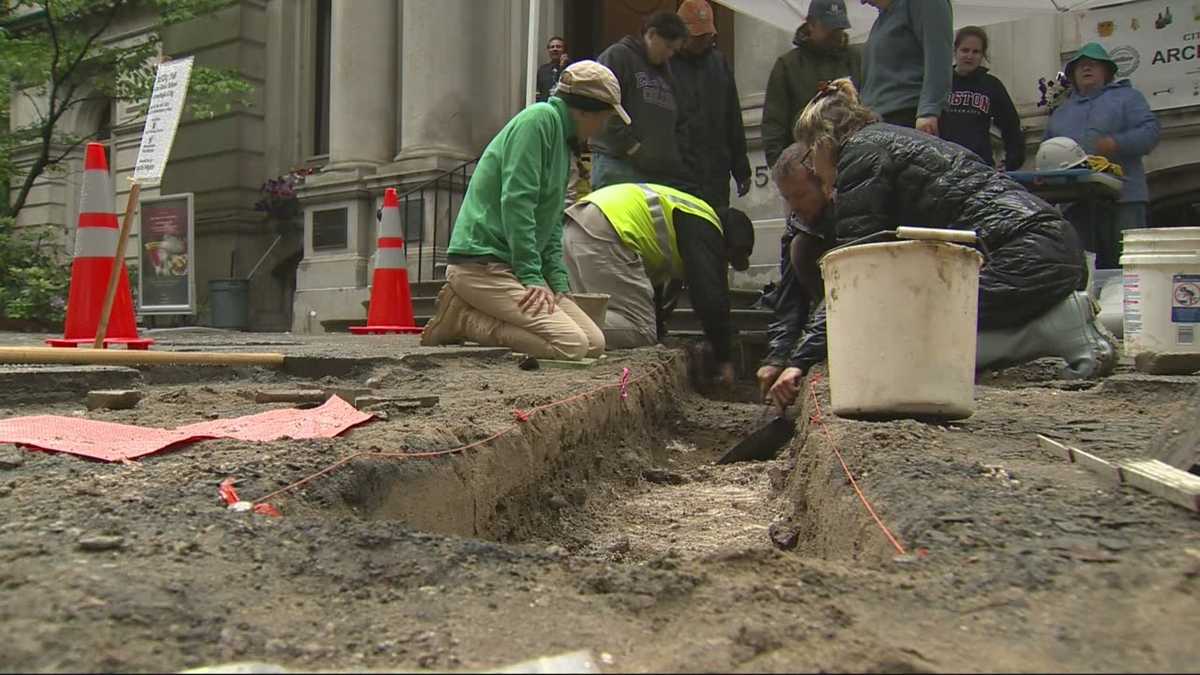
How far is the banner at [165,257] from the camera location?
9.18 meters

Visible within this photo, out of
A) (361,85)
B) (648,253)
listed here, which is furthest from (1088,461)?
(361,85)

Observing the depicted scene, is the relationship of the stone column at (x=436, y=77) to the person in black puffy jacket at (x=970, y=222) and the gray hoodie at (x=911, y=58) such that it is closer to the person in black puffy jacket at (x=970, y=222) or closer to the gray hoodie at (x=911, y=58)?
the gray hoodie at (x=911, y=58)

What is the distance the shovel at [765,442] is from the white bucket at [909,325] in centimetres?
125

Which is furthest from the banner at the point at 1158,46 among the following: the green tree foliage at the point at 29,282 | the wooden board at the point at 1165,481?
the green tree foliage at the point at 29,282

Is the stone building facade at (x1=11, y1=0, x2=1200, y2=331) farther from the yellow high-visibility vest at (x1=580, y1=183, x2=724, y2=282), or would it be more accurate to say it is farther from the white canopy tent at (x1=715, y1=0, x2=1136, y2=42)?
the yellow high-visibility vest at (x1=580, y1=183, x2=724, y2=282)

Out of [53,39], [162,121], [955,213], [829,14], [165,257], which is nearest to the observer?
[955,213]

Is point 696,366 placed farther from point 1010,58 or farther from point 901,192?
point 1010,58

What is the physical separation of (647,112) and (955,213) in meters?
2.80

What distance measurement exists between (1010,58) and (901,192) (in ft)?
16.5

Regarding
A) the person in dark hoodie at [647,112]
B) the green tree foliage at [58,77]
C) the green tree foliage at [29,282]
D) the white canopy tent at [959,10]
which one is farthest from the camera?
the green tree foliage at [58,77]

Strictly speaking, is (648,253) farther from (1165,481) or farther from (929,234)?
(1165,481)

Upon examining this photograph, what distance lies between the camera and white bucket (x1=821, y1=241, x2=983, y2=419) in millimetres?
2709

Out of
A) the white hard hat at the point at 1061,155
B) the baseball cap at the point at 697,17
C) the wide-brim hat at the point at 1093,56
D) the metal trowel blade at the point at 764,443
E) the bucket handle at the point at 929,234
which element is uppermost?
the baseball cap at the point at 697,17

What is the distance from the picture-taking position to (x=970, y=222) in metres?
3.87
